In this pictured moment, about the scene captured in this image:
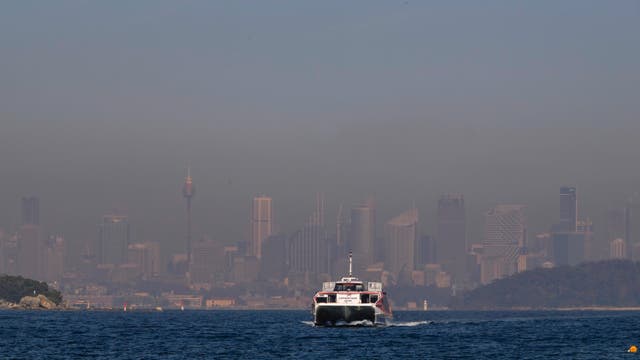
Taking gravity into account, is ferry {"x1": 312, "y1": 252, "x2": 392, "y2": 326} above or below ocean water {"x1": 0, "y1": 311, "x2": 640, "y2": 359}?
above

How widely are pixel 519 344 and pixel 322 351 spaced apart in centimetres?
3290

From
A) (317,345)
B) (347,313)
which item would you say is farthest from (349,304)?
(317,345)

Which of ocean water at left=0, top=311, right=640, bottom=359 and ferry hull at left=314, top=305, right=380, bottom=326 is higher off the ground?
ferry hull at left=314, top=305, right=380, bottom=326

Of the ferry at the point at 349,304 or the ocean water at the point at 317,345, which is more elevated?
the ferry at the point at 349,304

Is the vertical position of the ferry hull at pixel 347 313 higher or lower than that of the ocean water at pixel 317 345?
higher

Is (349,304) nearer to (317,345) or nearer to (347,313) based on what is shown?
(347,313)

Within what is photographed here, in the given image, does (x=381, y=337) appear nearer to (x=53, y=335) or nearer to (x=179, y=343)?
(x=179, y=343)

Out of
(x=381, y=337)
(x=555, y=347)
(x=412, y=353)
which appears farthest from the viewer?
(x=381, y=337)

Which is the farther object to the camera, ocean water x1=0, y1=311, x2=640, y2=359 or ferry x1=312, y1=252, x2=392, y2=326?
ferry x1=312, y1=252, x2=392, y2=326

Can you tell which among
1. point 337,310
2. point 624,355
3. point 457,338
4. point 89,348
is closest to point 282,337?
point 337,310

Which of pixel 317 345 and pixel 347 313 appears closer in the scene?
pixel 317 345

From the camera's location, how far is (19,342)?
16912 centimetres

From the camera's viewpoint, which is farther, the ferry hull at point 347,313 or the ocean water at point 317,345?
the ferry hull at point 347,313

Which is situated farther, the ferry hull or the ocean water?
the ferry hull
